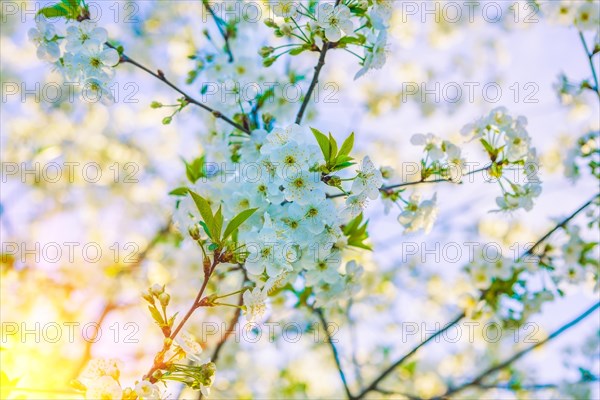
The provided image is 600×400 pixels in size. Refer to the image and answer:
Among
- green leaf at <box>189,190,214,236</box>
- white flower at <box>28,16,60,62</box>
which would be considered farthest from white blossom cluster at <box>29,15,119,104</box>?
green leaf at <box>189,190,214,236</box>

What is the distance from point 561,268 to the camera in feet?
8.44

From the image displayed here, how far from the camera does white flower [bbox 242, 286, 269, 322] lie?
1.55m

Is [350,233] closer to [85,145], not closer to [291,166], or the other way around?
[291,166]

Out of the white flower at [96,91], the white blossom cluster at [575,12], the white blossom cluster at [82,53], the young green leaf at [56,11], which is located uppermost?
the white blossom cluster at [575,12]

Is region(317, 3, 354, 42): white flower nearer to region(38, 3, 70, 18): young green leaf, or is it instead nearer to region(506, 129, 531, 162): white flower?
region(506, 129, 531, 162): white flower

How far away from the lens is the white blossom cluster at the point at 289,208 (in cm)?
150

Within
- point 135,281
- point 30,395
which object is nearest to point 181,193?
point 30,395

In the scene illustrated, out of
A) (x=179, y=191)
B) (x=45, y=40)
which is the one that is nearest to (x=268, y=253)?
(x=179, y=191)

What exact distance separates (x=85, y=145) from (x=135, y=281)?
2.57 m

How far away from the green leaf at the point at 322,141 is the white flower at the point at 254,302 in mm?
458

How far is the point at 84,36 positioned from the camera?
174 cm

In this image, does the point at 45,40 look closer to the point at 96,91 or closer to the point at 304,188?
the point at 96,91

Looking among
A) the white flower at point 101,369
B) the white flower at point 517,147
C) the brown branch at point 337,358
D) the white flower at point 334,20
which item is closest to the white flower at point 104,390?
the white flower at point 101,369

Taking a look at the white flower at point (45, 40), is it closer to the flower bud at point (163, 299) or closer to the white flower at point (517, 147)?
the flower bud at point (163, 299)
